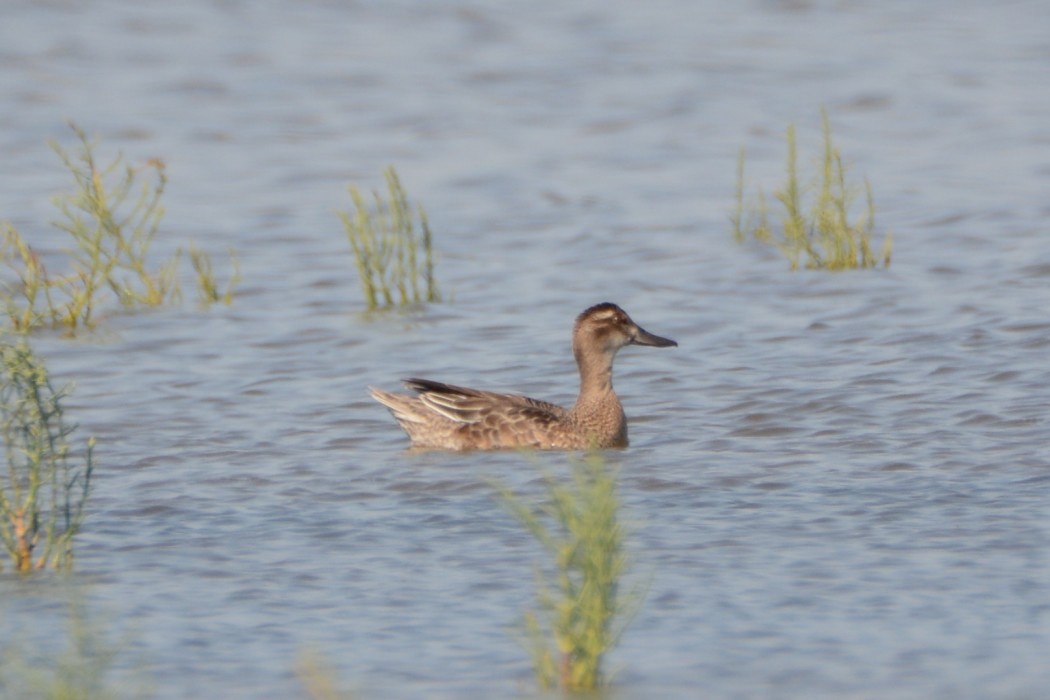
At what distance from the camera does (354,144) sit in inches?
778

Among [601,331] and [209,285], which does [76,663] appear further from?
[209,285]

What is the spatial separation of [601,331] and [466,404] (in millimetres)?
1008

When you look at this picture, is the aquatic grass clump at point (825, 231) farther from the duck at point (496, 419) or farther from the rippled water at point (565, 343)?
the duck at point (496, 419)

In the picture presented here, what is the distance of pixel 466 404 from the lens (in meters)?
10.5

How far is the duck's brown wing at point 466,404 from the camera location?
10.4 meters

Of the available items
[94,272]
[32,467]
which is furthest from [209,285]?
[32,467]

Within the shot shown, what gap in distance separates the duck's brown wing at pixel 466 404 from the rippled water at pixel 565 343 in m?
0.34

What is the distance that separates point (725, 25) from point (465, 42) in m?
3.47

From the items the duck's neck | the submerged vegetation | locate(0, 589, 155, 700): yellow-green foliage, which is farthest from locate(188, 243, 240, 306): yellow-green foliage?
locate(0, 589, 155, 700): yellow-green foliage

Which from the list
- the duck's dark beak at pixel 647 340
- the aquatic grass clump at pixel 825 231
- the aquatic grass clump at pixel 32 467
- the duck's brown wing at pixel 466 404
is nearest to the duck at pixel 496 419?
the duck's brown wing at pixel 466 404

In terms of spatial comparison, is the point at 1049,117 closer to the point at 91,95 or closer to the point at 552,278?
the point at 552,278

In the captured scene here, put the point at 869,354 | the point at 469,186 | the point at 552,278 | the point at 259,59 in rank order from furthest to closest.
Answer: the point at 259,59, the point at 469,186, the point at 552,278, the point at 869,354

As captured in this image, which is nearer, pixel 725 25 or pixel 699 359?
pixel 699 359

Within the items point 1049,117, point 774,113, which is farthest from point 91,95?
point 1049,117
